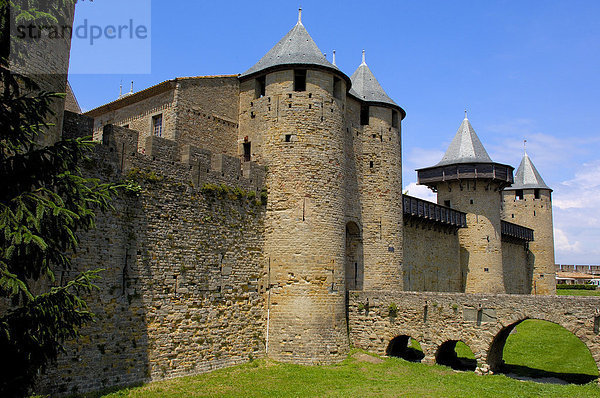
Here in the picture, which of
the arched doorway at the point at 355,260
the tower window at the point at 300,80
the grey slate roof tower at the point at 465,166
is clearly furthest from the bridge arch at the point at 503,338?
the grey slate roof tower at the point at 465,166

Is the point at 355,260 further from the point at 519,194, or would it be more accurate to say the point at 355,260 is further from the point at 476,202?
the point at 519,194

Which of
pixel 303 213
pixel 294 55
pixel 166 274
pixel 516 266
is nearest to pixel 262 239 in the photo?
pixel 303 213

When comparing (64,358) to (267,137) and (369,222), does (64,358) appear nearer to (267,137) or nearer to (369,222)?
(267,137)

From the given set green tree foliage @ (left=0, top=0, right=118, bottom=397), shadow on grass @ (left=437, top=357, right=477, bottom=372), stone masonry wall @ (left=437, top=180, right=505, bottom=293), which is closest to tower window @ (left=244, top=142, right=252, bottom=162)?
shadow on grass @ (left=437, top=357, right=477, bottom=372)

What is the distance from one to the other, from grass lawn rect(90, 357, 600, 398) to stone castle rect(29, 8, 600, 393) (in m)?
0.59

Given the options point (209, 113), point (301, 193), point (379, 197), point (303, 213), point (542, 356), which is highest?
point (209, 113)

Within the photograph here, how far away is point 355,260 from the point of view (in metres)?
21.2

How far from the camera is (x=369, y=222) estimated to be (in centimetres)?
2156

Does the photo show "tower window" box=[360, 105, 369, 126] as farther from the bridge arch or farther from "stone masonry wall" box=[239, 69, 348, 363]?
the bridge arch

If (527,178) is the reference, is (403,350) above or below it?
below

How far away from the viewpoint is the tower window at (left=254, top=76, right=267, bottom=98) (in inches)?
768

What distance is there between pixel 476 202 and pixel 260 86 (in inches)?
A: 677

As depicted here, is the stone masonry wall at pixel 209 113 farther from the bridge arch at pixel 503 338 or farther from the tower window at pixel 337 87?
the bridge arch at pixel 503 338

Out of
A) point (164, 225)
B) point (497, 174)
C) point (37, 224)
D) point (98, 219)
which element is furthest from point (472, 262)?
point (37, 224)
